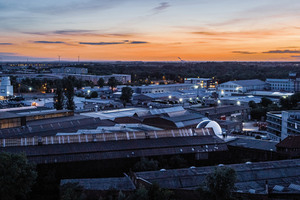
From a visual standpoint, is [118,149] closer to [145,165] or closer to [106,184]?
[145,165]

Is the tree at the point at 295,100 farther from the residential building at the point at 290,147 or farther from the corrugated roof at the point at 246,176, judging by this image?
the corrugated roof at the point at 246,176

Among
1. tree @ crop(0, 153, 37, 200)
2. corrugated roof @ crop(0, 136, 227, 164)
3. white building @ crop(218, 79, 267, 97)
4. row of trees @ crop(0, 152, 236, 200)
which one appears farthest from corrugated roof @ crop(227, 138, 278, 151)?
white building @ crop(218, 79, 267, 97)

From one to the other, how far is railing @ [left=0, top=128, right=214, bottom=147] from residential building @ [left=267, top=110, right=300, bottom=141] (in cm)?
760

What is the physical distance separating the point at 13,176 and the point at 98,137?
18.0 ft

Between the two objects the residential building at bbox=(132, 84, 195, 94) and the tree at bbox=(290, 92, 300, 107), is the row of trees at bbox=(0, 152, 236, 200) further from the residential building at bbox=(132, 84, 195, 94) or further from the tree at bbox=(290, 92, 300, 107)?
the residential building at bbox=(132, 84, 195, 94)

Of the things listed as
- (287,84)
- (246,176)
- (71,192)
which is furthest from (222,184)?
(287,84)

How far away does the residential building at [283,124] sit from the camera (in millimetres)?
22188

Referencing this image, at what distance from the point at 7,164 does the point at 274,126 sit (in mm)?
19769

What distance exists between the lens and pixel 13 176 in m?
10.1

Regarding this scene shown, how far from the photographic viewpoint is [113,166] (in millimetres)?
14109

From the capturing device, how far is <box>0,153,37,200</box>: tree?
9977mm

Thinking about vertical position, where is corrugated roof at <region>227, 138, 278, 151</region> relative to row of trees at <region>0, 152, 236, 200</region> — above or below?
below

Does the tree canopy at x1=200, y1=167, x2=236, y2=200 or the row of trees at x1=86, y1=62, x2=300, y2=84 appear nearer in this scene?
the tree canopy at x1=200, y1=167, x2=236, y2=200

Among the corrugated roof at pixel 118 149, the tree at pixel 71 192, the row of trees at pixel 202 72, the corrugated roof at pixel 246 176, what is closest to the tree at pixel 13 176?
the tree at pixel 71 192
